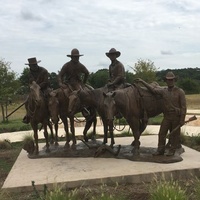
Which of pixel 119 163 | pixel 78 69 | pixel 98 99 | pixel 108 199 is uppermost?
pixel 78 69

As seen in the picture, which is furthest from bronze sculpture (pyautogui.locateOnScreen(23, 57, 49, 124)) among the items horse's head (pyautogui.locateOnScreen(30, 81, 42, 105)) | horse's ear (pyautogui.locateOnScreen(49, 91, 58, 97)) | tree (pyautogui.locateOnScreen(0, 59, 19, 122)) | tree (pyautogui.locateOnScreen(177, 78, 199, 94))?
tree (pyautogui.locateOnScreen(177, 78, 199, 94))

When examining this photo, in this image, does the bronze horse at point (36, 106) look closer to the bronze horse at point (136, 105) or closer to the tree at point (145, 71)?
the bronze horse at point (136, 105)

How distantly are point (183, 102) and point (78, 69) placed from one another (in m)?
2.98

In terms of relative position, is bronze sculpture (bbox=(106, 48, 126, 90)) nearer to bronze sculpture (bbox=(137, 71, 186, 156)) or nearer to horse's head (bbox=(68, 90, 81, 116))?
horse's head (bbox=(68, 90, 81, 116))

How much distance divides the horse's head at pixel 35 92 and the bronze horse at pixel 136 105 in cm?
188

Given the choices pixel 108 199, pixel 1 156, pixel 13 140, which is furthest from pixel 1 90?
pixel 108 199

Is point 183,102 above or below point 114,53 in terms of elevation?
below

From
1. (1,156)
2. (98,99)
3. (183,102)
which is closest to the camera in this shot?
(183,102)

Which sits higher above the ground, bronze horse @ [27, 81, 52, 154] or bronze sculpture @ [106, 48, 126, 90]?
bronze sculpture @ [106, 48, 126, 90]

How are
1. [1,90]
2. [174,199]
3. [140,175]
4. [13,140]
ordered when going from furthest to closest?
[1,90]
[13,140]
[140,175]
[174,199]

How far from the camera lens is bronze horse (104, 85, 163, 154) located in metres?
8.16

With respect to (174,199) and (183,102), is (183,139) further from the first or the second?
(174,199)

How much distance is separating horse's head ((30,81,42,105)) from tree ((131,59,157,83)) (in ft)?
84.9

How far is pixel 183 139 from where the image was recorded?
11.4 metres
